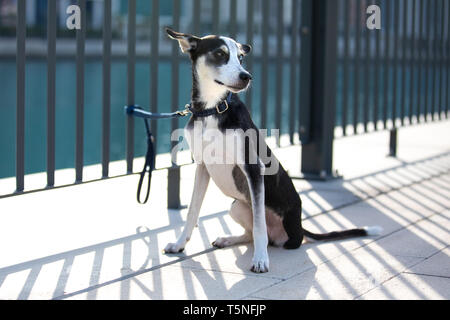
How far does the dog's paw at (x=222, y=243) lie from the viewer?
4594 millimetres

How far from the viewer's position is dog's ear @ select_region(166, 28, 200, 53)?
13.7 feet

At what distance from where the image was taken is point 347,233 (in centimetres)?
483

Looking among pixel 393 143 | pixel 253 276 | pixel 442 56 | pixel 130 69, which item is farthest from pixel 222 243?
pixel 442 56

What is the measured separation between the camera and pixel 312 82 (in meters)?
6.97

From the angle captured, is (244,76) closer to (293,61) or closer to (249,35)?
(249,35)

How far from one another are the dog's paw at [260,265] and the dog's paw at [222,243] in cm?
54

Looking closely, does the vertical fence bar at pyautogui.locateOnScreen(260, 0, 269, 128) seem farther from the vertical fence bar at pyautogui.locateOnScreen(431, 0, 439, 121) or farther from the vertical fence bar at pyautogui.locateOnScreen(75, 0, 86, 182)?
the vertical fence bar at pyautogui.locateOnScreen(431, 0, 439, 121)

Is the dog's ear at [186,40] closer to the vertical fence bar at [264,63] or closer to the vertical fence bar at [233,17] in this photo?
the vertical fence bar at [233,17]

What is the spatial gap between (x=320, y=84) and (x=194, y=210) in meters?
2.81

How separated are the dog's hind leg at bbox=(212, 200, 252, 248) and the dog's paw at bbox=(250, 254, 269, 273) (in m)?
0.44

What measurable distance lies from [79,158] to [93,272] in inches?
41.3

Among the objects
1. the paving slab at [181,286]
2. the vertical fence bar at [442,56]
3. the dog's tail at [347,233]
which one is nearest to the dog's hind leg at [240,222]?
the dog's tail at [347,233]
